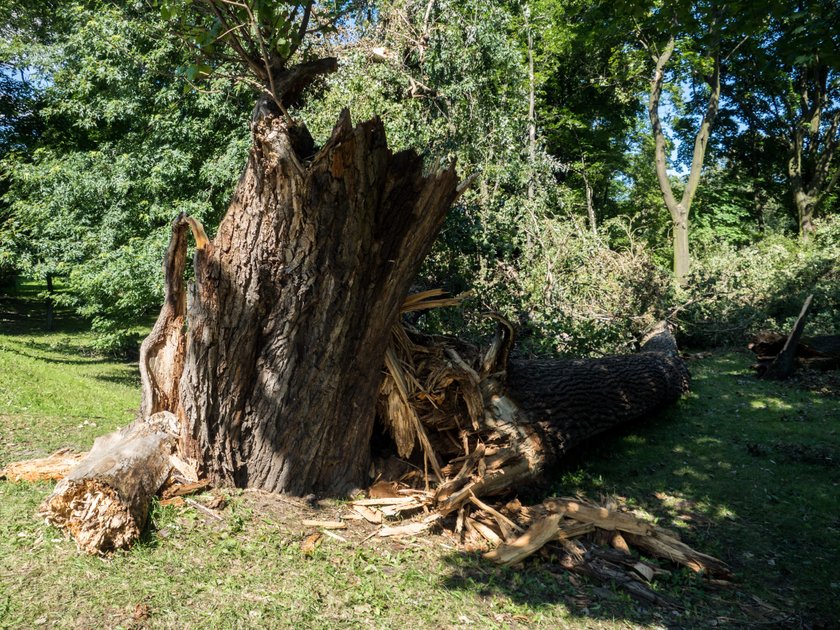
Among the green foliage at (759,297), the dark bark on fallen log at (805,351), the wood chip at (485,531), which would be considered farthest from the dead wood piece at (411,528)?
the green foliage at (759,297)

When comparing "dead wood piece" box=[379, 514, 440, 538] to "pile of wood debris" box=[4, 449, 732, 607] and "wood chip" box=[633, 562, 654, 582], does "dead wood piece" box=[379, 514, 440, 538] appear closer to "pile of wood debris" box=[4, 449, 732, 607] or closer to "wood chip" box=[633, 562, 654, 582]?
"pile of wood debris" box=[4, 449, 732, 607]

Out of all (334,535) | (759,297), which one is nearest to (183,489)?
(334,535)

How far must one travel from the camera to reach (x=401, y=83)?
9844mm

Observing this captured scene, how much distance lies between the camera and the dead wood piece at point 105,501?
3.66 meters

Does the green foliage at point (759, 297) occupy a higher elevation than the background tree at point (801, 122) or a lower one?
lower

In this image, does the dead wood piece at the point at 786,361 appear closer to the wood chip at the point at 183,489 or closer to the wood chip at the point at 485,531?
the wood chip at the point at 485,531

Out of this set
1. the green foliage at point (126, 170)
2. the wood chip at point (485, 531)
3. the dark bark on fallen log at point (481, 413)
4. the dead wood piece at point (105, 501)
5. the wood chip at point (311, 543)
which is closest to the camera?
the dead wood piece at point (105, 501)

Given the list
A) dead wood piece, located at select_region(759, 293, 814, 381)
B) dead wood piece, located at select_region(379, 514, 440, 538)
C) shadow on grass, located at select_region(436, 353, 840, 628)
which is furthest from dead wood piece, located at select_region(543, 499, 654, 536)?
dead wood piece, located at select_region(759, 293, 814, 381)

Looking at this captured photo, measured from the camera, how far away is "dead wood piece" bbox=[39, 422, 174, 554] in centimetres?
366

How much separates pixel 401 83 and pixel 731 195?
73.7 feet

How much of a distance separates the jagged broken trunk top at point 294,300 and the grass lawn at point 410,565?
1.52ft

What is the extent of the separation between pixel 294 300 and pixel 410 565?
2.00 m

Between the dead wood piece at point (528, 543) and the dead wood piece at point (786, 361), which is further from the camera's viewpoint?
the dead wood piece at point (786, 361)

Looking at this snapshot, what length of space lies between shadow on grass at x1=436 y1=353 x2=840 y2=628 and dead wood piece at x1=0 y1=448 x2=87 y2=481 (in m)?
3.14
